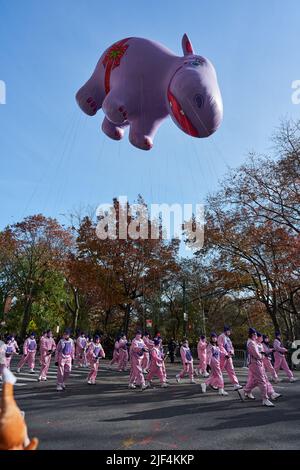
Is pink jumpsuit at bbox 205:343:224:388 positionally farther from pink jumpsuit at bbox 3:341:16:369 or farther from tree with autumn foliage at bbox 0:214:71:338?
tree with autumn foliage at bbox 0:214:71:338

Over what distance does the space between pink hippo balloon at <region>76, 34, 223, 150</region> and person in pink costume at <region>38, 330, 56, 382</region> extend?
967cm

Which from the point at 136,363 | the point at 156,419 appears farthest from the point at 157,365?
the point at 156,419

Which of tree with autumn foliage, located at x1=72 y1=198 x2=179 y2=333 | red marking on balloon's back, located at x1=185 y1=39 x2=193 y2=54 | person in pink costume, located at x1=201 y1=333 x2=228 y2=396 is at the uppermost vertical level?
red marking on balloon's back, located at x1=185 y1=39 x2=193 y2=54

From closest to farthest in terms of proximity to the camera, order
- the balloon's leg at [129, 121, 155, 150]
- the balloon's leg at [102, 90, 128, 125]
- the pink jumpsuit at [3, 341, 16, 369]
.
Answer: the balloon's leg at [102, 90, 128, 125] < the balloon's leg at [129, 121, 155, 150] < the pink jumpsuit at [3, 341, 16, 369]

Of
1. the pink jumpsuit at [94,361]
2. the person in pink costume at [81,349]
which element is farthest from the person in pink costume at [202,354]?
the person in pink costume at [81,349]

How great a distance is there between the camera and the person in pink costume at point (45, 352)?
1602 cm

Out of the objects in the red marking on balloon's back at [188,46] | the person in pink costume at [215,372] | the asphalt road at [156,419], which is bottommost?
the asphalt road at [156,419]

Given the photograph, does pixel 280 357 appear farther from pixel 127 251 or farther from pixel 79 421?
pixel 127 251

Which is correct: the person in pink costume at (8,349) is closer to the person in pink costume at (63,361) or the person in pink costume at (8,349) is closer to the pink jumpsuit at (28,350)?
the pink jumpsuit at (28,350)

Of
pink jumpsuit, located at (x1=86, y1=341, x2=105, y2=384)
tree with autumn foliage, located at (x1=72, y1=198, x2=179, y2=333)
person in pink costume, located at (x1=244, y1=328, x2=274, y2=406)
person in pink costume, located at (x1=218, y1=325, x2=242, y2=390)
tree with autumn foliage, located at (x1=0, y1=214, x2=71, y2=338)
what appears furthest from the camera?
tree with autumn foliage, located at (x1=0, y1=214, x2=71, y2=338)

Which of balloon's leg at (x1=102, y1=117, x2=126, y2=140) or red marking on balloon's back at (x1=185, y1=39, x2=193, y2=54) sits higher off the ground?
red marking on balloon's back at (x1=185, y1=39, x2=193, y2=54)

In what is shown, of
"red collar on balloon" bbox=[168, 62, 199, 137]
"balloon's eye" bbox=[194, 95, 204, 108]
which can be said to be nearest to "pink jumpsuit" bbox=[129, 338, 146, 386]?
"red collar on balloon" bbox=[168, 62, 199, 137]

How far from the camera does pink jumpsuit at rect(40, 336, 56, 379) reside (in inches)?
631
